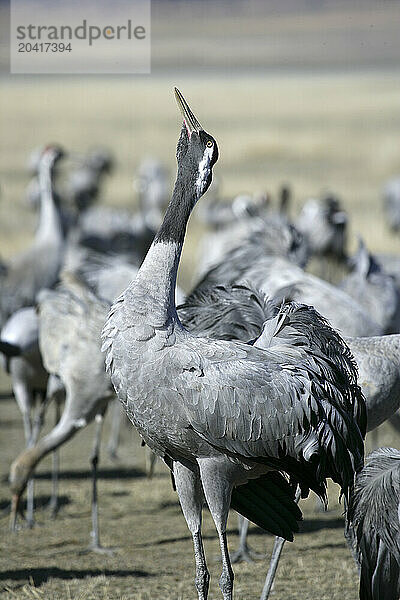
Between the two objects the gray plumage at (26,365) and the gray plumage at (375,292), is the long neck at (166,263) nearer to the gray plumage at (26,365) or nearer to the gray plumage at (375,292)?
the gray plumage at (26,365)

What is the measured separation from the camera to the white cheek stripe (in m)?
3.77

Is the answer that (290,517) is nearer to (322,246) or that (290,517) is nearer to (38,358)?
(38,358)

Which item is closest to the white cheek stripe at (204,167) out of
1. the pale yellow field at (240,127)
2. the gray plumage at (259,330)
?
the gray plumage at (259,330)

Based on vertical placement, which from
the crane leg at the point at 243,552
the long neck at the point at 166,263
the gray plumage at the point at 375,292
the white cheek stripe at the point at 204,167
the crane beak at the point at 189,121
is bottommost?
the crane leg at the point at 243,552

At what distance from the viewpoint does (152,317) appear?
3590 mm

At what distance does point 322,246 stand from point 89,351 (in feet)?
14.5

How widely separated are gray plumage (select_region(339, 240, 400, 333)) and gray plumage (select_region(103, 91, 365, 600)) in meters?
3.28

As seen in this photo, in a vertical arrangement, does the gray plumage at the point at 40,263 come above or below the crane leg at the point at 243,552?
above

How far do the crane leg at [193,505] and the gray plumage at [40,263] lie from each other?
488cm

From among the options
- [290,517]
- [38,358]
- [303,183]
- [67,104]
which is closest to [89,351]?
[38,358]

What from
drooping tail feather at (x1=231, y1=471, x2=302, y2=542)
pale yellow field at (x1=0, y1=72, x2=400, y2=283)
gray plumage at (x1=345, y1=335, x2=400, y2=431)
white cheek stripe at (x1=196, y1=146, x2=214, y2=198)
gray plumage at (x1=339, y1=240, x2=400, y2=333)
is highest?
pale yellow field at (x1=0, y1=72, x2=400, y2=283)

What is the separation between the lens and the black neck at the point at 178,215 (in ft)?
12.2

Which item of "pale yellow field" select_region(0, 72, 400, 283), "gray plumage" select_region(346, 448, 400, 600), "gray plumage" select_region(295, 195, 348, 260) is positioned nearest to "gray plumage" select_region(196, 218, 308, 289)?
"gray plumage" select_region(295, 195, 348, 260)

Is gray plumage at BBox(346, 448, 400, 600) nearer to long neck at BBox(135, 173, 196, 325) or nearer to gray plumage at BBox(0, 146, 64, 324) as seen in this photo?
long neck at BBox(135, 173, 196, 325)
